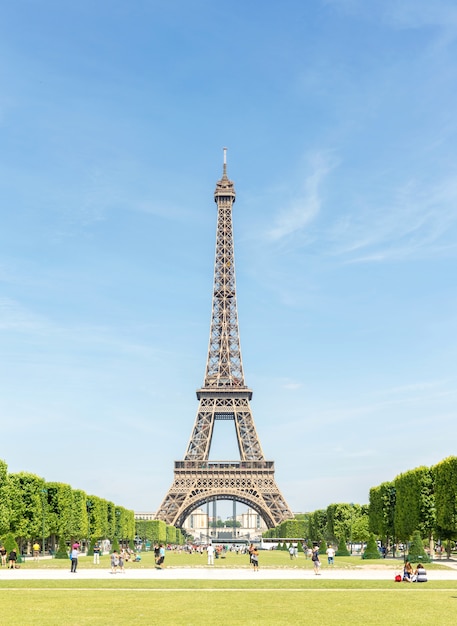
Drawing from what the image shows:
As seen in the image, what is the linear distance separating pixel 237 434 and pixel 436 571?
71.9 metres

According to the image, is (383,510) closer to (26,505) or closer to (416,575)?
(26,505)

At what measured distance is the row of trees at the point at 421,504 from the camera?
191 ft

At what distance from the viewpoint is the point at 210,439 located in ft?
386

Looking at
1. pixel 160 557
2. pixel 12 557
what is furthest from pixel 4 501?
pixel 160 557

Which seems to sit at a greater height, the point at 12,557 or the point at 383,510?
the point at 383,510

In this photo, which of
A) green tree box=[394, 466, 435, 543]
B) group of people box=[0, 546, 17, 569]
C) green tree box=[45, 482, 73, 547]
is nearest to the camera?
group of people box=[0, 546, 17, 569]
